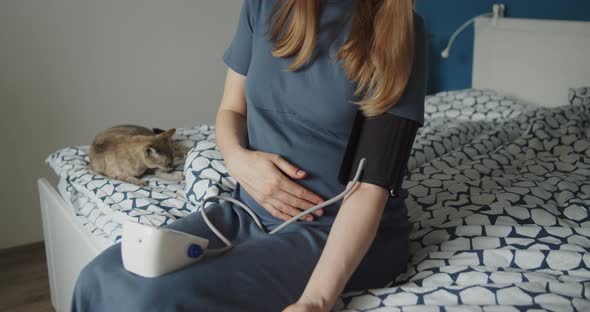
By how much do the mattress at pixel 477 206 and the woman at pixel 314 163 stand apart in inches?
4.3

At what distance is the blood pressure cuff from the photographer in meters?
0.93

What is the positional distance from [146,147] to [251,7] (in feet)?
2.79

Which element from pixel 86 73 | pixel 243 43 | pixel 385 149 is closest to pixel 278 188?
pixel 385 149

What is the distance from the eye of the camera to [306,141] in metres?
1.01

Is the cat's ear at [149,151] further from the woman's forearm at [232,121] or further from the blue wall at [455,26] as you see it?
the blue wall at [455,26]

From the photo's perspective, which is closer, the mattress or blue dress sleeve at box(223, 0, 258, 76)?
the mattress

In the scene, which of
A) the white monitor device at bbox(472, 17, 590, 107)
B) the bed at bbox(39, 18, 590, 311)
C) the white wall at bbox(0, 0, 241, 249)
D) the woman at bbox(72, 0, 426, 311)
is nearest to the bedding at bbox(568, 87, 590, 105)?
the bed at bbox(39, 18, 590, 311)

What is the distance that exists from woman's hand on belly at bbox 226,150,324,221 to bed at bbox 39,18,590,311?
174mm

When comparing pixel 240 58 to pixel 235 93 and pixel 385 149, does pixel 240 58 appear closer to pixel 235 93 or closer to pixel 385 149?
pixel 235 93

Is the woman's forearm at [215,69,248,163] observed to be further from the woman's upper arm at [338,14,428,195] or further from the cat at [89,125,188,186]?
the cat at [89,125,188,186]

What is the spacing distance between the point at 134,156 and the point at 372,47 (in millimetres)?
1064

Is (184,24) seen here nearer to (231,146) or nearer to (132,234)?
(231,146)

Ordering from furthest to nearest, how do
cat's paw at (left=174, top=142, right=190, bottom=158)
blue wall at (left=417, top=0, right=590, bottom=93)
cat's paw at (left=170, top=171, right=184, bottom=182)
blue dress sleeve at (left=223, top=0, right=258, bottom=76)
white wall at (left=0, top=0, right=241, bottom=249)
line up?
blue wall at (left=417, top=0, right=590, bottom=93) → white wall at (left=0, top=0, right=241, bottom=249) → cat's paw at (left=174, top=142, right=190, bottom=158) → cat's paw at (left=170, top=171, right=184, bottom=182) → blue dress sleeve at (left=223, top=0, right=258, bottom=76)

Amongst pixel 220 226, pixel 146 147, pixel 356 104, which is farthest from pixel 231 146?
pixel 146 147
